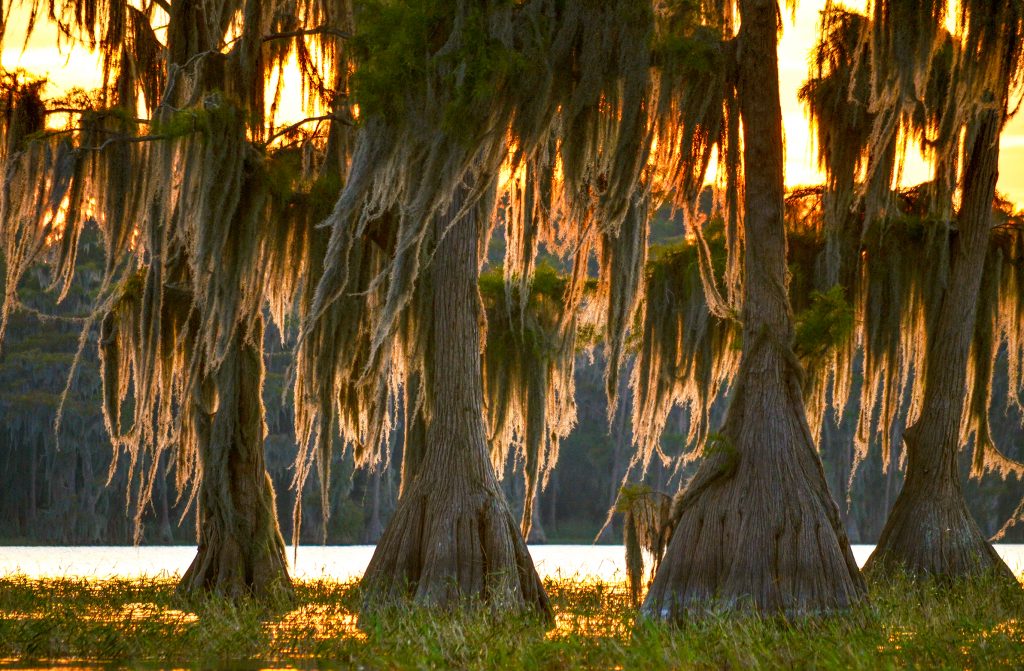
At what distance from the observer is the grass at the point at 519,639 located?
916 centimetres

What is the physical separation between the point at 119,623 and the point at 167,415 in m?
3.80

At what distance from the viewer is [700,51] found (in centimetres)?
1272

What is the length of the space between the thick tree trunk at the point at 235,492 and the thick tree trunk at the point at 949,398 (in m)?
6.85

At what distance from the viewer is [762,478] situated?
12203mm

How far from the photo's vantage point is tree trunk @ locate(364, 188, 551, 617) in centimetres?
1365

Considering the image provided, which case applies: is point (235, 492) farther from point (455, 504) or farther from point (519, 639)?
point (519, 639)

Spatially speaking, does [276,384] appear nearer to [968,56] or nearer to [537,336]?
[537,336]

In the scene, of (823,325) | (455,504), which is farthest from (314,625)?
(823,325)

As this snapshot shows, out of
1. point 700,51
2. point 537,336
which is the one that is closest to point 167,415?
point 537,336

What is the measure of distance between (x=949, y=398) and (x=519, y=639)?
354 inches

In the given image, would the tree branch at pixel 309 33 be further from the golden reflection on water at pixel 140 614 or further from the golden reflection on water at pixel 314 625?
the golden reflection on water at pixel 140 614

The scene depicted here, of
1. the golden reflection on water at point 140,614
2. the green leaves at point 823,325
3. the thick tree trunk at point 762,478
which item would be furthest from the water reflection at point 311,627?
the green leaves at point 823,325

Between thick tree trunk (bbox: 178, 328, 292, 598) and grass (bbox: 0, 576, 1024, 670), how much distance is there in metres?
1.78

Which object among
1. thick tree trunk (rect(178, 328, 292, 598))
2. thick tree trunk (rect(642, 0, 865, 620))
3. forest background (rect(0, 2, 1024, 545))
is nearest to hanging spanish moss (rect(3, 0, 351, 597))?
thick tree trunk (rect(178, 328, 292, 598))
